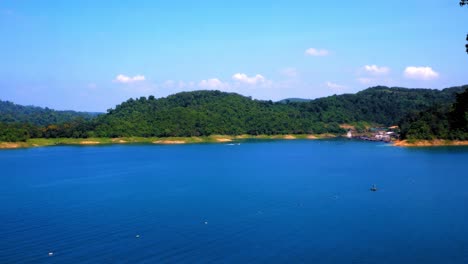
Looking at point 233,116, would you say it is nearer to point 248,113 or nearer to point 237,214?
point 248,113

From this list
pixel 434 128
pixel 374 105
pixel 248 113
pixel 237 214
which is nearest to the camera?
pixel 237 214

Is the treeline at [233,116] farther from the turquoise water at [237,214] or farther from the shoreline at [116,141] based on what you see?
the turquoise water at [237,214]

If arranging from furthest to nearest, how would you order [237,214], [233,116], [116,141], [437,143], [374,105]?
[374,105]
[233,116]
[116,141]
[437,143]
[237,214]

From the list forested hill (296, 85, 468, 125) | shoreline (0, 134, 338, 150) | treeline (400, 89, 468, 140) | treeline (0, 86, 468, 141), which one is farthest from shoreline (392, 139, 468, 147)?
forested hill (296, 85, 468, 125)

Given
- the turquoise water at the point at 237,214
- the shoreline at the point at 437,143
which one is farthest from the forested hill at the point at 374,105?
the turquoise water at the point at 237,214

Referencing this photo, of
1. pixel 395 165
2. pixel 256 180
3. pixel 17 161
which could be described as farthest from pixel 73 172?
pixel 395 165

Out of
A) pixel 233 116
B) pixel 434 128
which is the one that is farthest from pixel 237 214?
pixel 233 116

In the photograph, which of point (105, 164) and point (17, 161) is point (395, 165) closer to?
point (105, 164)
